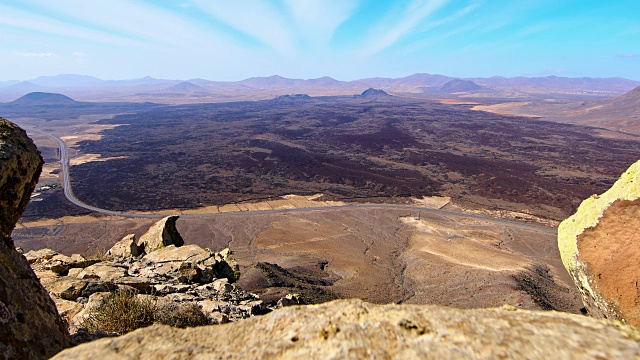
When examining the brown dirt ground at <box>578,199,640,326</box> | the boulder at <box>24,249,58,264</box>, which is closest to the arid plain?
the boulder at <box>24,249,58,264</box>

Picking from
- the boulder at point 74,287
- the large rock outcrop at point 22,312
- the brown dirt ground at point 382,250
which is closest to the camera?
the large rock outcrop at point 22,312

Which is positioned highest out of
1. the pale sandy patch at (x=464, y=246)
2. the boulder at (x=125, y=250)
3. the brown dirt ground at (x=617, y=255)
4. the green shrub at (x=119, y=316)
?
the brown dirt ground at (x=617, y=255)

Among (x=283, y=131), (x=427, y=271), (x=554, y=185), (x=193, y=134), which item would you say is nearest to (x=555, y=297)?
(x=427, y=271)

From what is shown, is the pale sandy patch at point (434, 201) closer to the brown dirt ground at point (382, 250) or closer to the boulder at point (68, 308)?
the brown dirt ground at point (382, 250)

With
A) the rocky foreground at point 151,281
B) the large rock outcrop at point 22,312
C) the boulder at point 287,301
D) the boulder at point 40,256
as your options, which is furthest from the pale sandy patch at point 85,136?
the large rock outcrop at point 22,312

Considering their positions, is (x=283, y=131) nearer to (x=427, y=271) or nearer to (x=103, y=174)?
(x=103, y=174)
